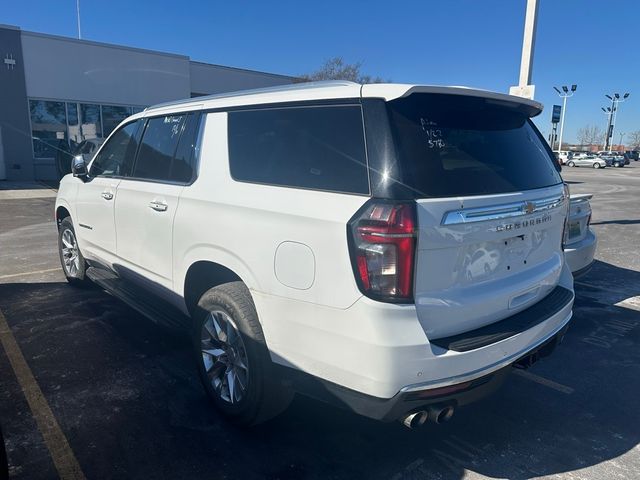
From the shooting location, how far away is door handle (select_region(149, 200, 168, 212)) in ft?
11.3

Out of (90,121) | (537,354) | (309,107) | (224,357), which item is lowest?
(224,357)

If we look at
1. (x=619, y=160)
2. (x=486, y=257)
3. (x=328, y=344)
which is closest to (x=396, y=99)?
(x=486, y=257)

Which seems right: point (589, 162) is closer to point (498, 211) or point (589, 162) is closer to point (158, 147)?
point (158, 147)

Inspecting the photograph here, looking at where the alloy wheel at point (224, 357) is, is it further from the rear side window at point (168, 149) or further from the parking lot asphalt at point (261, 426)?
the rear side window at point (168, 149)

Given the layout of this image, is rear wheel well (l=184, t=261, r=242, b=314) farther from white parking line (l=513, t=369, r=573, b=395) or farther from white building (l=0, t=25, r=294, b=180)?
white building (l=0, t=25, r=294, b=180)

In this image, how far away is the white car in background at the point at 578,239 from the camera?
4875 mm

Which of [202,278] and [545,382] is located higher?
[202,278]

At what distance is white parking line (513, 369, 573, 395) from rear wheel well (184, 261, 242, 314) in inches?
91.3

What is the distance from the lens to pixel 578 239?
503 cm

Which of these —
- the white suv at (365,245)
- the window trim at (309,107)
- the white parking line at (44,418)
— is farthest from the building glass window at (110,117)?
the window trim at (309,107)

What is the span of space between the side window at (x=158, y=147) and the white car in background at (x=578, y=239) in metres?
3.86

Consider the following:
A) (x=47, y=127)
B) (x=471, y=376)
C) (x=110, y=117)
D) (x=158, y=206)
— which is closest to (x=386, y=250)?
(x=471, y=376)

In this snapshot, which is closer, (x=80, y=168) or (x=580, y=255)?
(x=80, y=168)

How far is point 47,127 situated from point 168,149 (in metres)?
19.6
